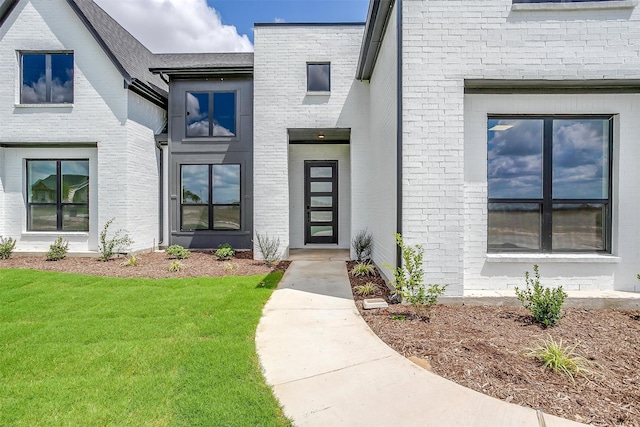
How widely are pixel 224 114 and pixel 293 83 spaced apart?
2822 mm

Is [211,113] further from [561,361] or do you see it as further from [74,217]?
[561,361]

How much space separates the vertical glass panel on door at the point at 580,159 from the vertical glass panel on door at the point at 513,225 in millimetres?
517

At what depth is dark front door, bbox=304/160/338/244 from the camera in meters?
10.8

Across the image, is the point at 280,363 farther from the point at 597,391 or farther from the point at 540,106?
the point at 540,106

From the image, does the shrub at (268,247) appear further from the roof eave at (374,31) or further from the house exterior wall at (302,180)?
the roof eave at (374,31)

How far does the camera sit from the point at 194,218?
35.0 feet

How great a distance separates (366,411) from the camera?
2.47m

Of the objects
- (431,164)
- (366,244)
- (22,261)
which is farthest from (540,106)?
(22,261)

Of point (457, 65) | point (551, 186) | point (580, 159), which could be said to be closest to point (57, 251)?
point (457, 65)

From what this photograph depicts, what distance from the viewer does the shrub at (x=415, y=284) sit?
4.39 m

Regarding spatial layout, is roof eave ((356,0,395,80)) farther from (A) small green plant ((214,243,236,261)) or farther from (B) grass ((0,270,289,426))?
(A) small green plant ((214,243,236,261))

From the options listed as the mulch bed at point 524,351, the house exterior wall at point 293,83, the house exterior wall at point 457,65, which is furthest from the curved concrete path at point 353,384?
Result: the house exterior wall at point 293,83

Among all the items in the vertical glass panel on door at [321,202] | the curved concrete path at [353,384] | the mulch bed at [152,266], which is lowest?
the curved concrete path at [353,384]

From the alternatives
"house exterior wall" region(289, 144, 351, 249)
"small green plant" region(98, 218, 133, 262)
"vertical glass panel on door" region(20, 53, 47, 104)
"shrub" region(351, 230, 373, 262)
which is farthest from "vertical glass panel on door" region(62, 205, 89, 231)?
"shrub" region(351, 230, 373, 262)
